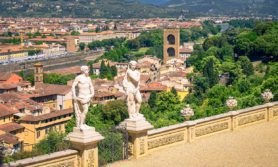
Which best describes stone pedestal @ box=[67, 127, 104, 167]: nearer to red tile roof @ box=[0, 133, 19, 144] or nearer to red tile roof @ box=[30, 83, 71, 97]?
red tile roof @ box=[0, 133, 19, 144]

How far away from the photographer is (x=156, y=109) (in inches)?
1564

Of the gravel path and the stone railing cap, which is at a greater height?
the stone railing cap

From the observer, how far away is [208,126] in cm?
1389

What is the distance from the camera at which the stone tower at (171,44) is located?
3644 inches

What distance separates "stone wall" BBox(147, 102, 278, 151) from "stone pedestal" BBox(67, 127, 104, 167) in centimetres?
209

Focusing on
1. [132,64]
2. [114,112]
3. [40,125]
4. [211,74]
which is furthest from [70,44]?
[132,64]

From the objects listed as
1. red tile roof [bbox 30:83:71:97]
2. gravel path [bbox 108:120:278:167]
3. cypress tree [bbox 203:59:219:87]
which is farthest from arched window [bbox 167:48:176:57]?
gravel path [bbox 108:120:278:167]

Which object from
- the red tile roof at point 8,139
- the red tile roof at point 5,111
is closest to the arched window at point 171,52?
the red tile roof at point 5,111

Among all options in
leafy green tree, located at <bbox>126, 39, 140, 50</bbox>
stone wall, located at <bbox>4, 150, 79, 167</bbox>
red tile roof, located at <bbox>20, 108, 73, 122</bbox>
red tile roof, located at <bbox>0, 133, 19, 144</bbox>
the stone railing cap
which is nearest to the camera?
the stone railing cap

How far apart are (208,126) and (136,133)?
3.13m

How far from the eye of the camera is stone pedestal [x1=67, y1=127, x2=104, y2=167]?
9867 millimetres

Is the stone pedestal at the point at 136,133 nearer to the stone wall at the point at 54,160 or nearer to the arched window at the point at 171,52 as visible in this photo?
the stone wall at the point at 54,160

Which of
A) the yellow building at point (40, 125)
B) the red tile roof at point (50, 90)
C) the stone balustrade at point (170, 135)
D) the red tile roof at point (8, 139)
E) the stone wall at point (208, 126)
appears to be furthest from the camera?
the red tile roof at point (50, 90)

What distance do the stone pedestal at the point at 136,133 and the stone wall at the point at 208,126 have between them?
0.32 meters
